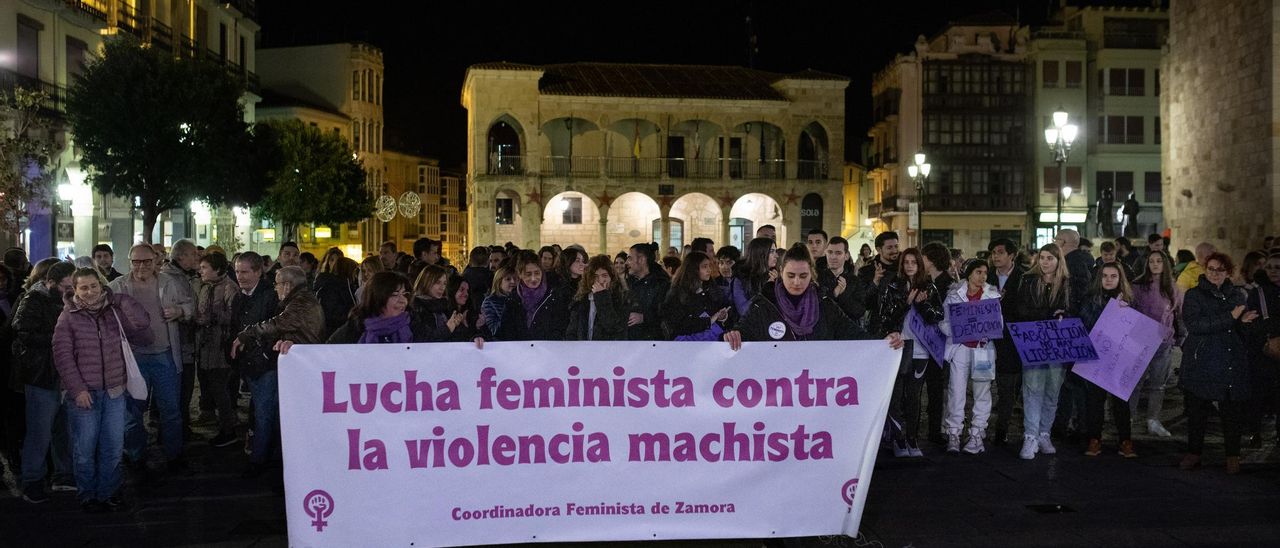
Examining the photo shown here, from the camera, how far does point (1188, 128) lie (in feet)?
92.7

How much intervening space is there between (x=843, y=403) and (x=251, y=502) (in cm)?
409

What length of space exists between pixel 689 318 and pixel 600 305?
2.94 feet

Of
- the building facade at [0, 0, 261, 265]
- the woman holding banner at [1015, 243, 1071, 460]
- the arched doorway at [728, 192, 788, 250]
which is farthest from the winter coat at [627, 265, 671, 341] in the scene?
the arched doorway at [728, 192, 788, 250]

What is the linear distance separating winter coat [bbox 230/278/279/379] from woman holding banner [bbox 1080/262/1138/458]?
21.4 ft

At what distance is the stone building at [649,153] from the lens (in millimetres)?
47531

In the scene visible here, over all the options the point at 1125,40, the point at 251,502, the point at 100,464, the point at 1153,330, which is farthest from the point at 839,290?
the point at 1125,40

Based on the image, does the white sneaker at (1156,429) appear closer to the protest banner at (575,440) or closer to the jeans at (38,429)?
the protest banner at (575,440)

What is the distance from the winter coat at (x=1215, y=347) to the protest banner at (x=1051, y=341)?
77 centimetres

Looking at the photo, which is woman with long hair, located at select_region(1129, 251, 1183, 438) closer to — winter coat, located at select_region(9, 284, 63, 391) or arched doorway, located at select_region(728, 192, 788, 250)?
winter coat, located at select_region(9, 284, 63, 391)

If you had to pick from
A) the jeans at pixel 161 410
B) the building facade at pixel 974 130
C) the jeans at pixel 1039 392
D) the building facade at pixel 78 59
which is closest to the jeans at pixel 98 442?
the jeans at pixel 161 410

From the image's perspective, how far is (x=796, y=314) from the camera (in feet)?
23.3

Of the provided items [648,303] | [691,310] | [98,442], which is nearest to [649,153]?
[648,303]

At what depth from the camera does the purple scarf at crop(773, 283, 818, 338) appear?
708cm

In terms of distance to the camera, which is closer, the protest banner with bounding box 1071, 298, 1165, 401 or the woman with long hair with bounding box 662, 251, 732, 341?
the woman with long hair with bounding box 662, 251, 732, 341
